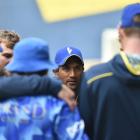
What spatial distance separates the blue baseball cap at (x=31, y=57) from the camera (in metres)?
3.29

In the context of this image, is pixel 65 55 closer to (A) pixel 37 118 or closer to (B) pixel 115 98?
(B) pixel 115 98

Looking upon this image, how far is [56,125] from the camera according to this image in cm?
324

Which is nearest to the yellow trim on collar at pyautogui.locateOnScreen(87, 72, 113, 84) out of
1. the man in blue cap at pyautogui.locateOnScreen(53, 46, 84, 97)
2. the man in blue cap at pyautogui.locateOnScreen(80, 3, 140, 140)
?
the man in blue cap at pyautogui.locateOnScreen(80, 3, 140, 140)

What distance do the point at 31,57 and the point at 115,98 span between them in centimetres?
49

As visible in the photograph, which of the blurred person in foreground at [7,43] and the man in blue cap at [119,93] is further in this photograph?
the blurred person in foreground at [7,43]

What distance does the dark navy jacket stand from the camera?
11.1 feet

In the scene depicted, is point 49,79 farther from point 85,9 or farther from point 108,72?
point 85,9

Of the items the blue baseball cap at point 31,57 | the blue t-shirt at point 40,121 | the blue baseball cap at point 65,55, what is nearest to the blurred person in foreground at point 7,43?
the blue baseball cap at point 65,55

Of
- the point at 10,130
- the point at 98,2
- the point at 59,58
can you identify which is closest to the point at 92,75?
the point at 10,130

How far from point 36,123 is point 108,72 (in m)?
0.48

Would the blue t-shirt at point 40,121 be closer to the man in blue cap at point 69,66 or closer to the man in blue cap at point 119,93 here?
the man in blue cap at point 119,93

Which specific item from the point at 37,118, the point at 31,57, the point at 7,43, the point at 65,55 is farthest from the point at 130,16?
the point at 7,43

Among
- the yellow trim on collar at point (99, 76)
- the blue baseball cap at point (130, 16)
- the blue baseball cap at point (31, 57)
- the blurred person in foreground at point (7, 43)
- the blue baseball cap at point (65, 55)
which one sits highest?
the blue baseball cap at point (130, 16)

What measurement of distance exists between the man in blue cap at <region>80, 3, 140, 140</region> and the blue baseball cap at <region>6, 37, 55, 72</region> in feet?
0.83
